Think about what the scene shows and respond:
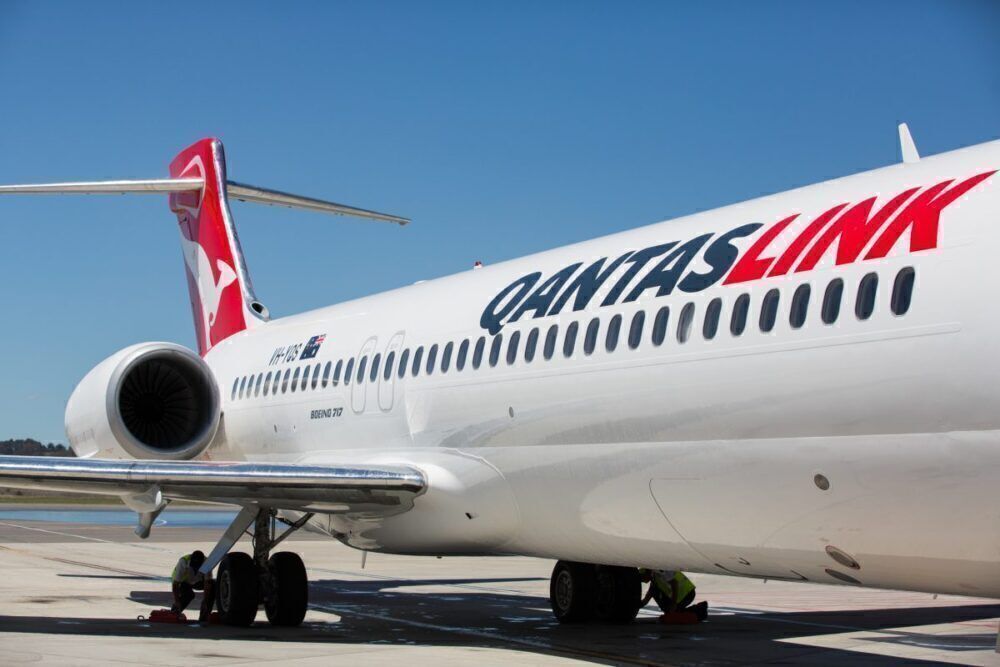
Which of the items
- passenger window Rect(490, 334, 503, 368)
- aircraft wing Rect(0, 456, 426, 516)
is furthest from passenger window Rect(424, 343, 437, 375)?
passenger window Rect(490, 334, 503, 368)

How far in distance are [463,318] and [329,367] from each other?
328 centimetres

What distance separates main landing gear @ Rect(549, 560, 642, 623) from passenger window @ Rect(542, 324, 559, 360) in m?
3.80

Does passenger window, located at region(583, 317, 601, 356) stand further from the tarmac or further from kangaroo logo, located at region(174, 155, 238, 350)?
kangaroo logo, located at region(174, 155, 238, 350)

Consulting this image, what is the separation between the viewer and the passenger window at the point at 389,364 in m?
14.1

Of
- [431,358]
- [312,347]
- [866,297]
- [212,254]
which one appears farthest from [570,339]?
[212,254]

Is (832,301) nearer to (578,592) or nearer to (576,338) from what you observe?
(576,338)

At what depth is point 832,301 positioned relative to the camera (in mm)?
8258

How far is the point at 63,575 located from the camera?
1980 cm

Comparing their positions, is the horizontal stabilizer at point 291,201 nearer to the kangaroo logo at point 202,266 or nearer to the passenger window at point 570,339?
the kangaroo logo at point 202,266

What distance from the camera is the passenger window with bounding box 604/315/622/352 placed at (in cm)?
1030

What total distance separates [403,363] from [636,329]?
4.35 meters

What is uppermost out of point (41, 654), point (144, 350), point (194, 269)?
point (194, 269)

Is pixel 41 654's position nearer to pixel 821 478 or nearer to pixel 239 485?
pixel 239 485

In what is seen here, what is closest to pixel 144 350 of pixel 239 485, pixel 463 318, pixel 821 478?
pixel 239 485
